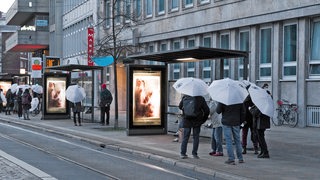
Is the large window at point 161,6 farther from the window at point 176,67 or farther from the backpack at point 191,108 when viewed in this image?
the backpack at point 191,108

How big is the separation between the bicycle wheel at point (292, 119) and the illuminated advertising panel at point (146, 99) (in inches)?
269

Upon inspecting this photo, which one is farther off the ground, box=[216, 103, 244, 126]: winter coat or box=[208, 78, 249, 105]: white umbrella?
box=[208, 78, 249, 105]: white umbrella

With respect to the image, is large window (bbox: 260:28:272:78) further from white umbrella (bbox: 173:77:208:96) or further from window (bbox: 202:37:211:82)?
white umbrella (bbox: 173:77:208:96)

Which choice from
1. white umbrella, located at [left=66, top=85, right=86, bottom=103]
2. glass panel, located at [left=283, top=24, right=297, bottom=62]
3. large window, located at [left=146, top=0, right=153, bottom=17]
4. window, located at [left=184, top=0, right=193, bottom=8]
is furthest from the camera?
large window, located at [left=146, top=0, right=153, bottom=17]

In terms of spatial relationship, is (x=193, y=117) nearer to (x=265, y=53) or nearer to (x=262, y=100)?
(x=262, y=100)

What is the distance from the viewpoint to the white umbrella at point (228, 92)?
13.8 m

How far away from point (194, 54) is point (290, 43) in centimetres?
Result: 948

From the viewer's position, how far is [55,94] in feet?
108

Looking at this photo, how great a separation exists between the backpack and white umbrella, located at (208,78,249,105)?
74 cm

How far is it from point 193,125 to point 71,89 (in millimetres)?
13600

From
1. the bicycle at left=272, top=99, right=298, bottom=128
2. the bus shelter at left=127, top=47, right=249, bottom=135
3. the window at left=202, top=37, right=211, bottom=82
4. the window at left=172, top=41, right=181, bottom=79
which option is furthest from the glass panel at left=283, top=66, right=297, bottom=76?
the window at left=172, top=41, right=181, bottom=79

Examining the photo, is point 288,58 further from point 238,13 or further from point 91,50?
point 91,50

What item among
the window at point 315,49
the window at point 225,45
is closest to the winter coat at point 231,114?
the window at point 315,49

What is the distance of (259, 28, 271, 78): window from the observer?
92.2ft
